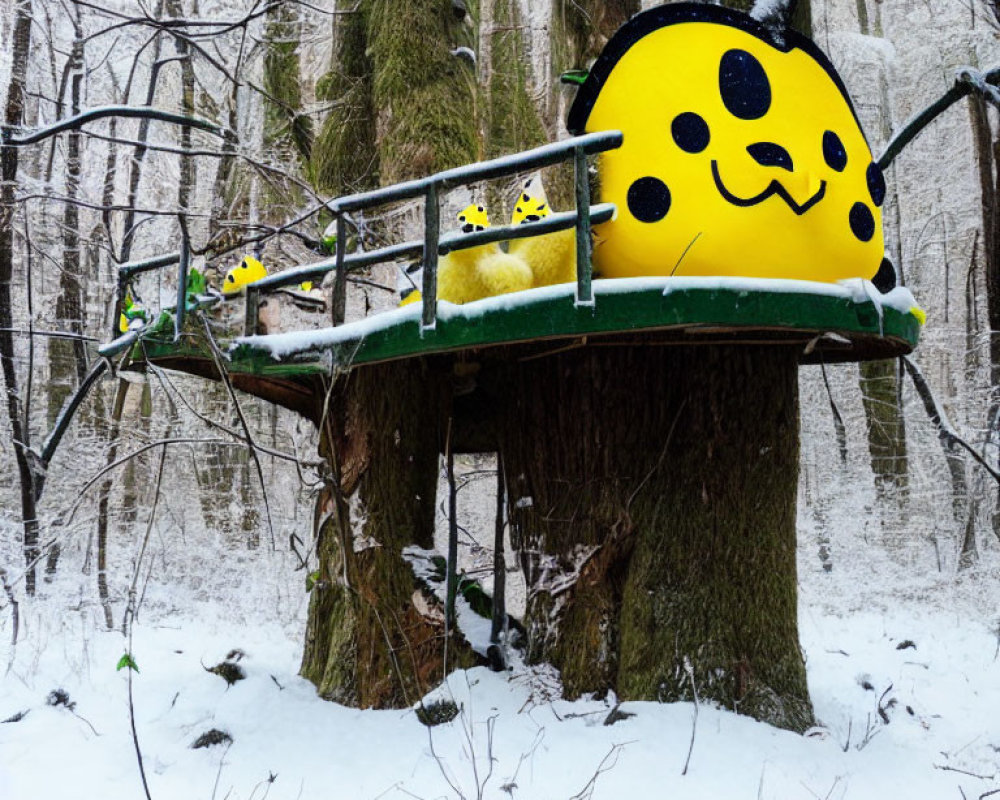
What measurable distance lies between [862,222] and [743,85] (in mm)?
1029

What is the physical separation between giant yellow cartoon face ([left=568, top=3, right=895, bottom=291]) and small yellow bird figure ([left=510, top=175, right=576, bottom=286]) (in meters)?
0.23

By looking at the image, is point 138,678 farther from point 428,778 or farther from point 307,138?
point 307,138

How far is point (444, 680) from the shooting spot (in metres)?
5.80

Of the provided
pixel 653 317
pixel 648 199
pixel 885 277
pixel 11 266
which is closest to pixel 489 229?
pixel 648 199

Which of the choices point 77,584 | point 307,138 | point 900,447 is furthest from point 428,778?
point 900,447

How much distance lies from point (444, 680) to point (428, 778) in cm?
96

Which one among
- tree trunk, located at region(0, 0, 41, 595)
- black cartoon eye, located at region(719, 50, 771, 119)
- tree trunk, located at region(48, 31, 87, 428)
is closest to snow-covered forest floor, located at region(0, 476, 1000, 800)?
black cartoon eye, located at region(719, 50, 771, 119)

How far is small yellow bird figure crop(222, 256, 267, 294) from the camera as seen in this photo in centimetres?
610

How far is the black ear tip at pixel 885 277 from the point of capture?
5.57 m

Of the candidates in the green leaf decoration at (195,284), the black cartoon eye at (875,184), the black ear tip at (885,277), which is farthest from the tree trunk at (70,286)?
the black ear tip at (885,277)

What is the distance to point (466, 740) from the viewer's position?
5230 mm

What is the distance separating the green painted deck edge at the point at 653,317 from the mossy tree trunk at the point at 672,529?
118cm

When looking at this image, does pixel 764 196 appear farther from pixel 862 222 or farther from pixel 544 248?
pixel 544 248

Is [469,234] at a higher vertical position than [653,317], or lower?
higher
